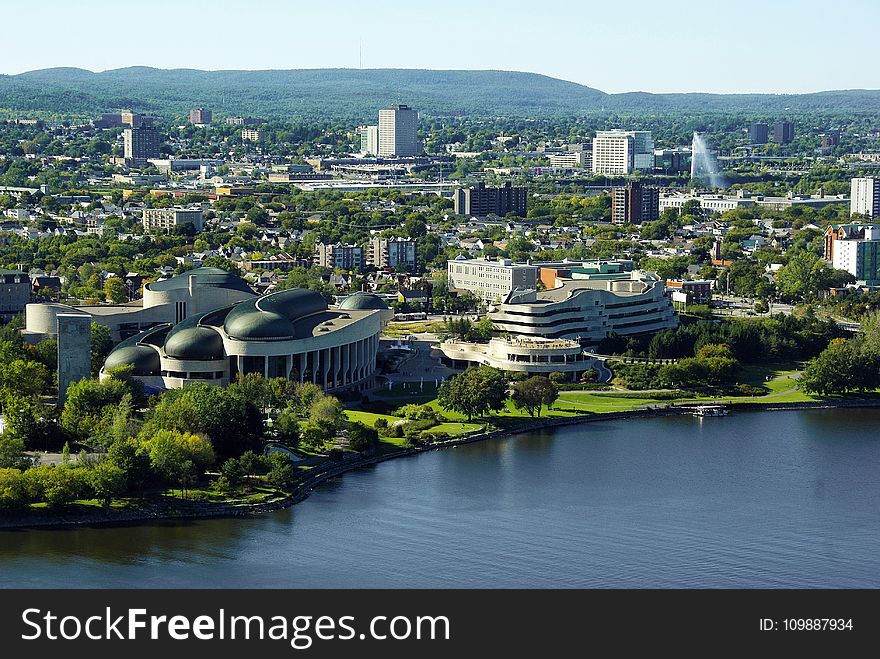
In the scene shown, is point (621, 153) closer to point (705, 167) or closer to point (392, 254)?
point (705, 167)

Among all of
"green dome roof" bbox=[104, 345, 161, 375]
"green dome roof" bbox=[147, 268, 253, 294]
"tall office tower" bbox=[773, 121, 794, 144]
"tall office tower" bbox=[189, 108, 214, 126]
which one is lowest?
"green dome roof" bbox=[104, 345, 161, 375]

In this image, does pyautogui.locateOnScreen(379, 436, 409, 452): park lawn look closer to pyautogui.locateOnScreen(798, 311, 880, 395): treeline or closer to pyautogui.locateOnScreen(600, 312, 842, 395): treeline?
pyautogui.locateOnScreen(600, 312, 842, 395): treeline

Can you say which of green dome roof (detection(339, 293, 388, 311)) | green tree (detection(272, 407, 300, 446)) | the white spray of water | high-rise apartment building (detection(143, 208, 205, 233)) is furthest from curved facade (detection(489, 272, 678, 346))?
the white spray of water

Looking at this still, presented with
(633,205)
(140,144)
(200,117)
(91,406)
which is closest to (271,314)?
(91,406)

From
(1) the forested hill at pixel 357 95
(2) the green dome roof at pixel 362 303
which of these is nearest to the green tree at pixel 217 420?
(2) the green dome roof at pixel 362 303

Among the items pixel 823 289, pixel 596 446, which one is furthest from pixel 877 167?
pixel 596 446
